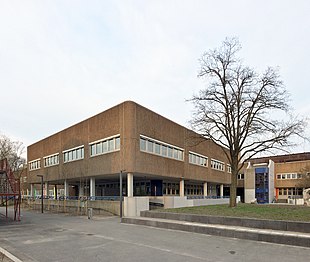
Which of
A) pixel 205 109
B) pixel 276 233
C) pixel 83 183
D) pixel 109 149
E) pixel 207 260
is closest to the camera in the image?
pixel 207 260

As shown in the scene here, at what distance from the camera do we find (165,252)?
1211cm

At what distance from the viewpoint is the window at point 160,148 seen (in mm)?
30891

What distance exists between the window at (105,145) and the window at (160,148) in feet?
7.67

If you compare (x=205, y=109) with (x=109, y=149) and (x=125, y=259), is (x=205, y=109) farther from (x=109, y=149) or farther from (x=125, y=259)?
(x=125, y=259)

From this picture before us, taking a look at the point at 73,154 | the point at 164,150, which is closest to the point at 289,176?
the point at 164,150

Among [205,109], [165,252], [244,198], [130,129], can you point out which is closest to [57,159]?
[130,129]

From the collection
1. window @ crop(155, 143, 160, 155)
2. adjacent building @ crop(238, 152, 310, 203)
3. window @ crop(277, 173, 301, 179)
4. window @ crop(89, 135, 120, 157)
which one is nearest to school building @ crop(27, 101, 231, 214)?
window @ crop(89, 135, 120, 157)

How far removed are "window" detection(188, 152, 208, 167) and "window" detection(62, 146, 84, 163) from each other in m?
13.7

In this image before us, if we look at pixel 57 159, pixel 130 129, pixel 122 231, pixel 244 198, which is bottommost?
pixel 244 198

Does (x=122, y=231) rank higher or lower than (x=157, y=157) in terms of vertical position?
lower

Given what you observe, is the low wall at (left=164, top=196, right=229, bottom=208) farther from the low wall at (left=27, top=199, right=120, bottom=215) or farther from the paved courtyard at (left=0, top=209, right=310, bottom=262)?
the paved courtyard at (left=0, top=209, right=310, bottom=262)

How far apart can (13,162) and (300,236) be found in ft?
183

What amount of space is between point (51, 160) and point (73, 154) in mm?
9013

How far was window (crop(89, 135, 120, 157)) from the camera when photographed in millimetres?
30442
